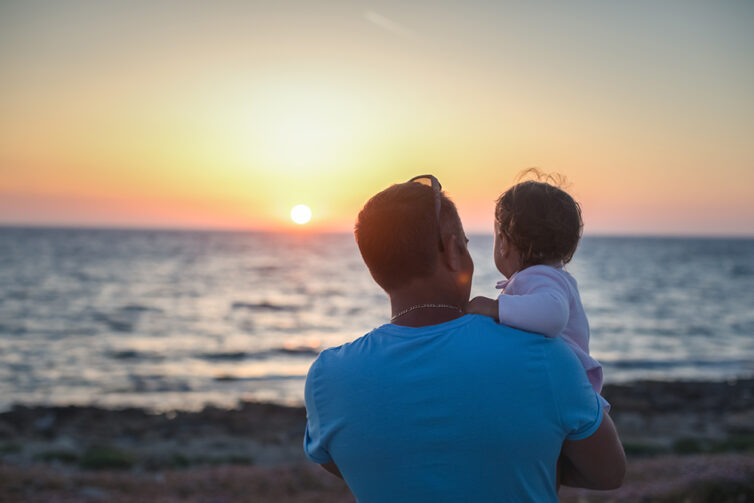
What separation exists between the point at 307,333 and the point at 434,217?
2579 cm

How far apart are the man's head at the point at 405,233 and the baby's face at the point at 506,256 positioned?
59cm

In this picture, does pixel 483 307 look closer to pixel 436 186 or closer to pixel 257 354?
pixel 436 186

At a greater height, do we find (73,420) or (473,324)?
(473,324)

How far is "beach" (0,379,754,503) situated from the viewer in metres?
7.16

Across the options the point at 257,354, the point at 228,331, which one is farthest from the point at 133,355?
the point at 228,331

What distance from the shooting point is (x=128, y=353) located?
825 inches

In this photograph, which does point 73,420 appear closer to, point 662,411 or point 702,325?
point 662,411

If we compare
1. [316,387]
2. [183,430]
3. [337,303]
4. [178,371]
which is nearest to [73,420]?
[183,430]

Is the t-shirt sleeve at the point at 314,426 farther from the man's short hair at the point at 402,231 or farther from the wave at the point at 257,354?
the wave at the point at 257,354

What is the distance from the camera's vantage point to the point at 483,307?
1.85 metres

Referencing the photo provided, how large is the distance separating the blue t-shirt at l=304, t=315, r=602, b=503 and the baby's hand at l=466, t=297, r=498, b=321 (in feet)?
0.29

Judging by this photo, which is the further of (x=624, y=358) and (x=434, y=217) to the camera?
(x=624, y=358)

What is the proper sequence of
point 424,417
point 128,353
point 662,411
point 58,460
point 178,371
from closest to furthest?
point 424,417 → point 58,460 → point 662,411 → point 178,371 → point 128,353

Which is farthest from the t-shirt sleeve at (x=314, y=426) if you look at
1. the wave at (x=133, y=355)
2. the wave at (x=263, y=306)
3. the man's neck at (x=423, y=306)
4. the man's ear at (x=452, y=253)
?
the wave at (x=263, y=306)
